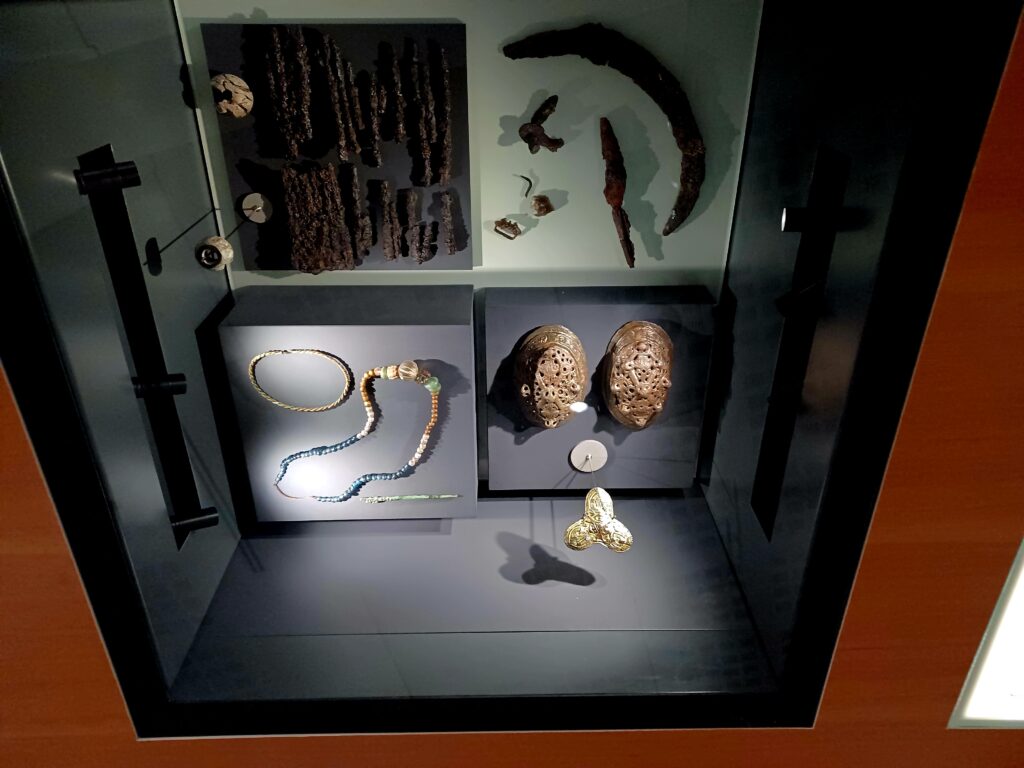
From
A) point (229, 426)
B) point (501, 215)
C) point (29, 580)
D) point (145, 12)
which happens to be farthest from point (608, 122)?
point (29, 580)

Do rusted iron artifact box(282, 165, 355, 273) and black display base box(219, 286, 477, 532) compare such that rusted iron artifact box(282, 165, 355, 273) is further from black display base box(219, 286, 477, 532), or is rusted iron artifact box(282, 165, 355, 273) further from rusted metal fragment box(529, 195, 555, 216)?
rusted metal fragment box(529, 195, 555, 216)

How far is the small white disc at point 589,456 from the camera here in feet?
5.22

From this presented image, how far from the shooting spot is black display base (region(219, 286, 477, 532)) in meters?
1.39

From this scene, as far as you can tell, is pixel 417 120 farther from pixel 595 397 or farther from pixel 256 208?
pixel 595 397

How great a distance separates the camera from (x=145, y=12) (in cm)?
120

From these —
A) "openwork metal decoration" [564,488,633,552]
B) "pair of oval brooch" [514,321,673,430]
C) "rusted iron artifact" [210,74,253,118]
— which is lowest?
"openwork metal decoration" [564,488,633,552]

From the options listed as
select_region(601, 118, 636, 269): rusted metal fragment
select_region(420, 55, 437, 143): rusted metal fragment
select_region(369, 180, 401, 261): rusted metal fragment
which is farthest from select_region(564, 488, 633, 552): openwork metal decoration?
select_region(420, 55, 437, 143): rusted metal fragment

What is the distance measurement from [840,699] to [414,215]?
1.13 m

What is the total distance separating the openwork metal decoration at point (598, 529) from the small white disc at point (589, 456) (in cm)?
10

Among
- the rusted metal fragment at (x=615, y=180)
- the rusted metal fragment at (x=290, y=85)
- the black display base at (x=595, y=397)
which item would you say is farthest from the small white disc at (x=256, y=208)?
the rusted metal fragment at (x=615, y=180)

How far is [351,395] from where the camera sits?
145 cm

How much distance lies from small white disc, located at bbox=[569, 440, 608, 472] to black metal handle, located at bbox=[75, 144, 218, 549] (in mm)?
724

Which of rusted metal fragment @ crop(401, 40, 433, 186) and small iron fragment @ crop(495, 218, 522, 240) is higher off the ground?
rusted metal fragment @ crop(401, 40, 433, 186)

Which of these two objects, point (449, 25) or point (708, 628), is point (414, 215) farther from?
point (708, 628)
